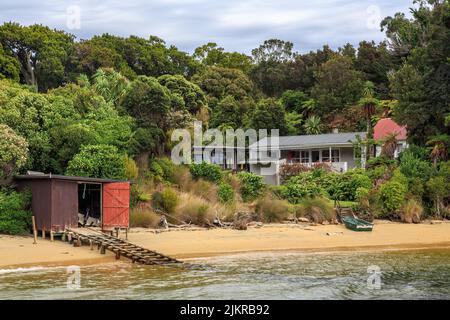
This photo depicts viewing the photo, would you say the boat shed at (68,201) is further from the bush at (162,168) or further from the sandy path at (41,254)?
the bush at (162,168)

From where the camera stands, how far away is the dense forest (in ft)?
107

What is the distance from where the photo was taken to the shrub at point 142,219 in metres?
30.8

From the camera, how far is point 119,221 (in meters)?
28.7

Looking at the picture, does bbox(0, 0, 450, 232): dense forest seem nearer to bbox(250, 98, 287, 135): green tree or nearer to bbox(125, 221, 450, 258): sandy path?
bbox(250, 98, 287, 135): green tree

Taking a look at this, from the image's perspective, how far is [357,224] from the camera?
33.4 meters

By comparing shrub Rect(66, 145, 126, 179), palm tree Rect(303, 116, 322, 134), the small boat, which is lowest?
the small boat

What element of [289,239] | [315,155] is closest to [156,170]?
[289,239]

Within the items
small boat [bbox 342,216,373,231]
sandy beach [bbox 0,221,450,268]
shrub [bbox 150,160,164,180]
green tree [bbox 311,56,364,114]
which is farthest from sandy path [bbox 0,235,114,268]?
green tree [bbox 311,56,364,114]

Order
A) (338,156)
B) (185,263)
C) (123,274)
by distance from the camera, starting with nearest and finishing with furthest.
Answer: (123,274), (185,263), (338,156)

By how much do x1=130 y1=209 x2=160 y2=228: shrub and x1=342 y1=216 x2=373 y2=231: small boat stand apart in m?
9.83

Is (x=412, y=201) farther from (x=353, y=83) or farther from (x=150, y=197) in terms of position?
(x=353, y=83)

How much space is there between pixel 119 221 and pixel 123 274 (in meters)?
6.90
